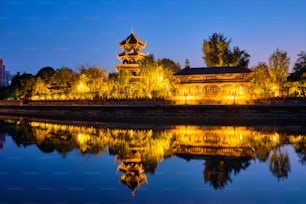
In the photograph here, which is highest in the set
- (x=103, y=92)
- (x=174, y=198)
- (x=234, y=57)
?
(x=234, y=57)

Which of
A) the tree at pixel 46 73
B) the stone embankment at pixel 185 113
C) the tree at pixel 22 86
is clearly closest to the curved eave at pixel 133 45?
the stone embankment at pixel 185 113

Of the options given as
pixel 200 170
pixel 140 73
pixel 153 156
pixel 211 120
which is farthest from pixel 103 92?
pixel 200 170

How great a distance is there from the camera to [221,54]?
66812 mm

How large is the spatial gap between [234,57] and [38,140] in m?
48.5

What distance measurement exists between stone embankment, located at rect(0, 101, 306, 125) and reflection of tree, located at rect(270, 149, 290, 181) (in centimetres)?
1610

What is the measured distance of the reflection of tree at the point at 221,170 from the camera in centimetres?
1334

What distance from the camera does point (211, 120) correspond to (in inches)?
1503

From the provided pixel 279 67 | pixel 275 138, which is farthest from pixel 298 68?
pixel 275 138

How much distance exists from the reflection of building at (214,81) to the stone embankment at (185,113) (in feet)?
25.5

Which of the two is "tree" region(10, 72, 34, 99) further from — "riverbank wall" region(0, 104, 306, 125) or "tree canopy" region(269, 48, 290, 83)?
"tree canopy" region(269, 48, 290, 83)

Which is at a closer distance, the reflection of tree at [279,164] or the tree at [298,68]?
the reflection of tree at [279,164]

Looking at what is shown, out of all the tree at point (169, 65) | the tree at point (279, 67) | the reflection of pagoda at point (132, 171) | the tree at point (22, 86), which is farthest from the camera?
the tree at point (169, 65)

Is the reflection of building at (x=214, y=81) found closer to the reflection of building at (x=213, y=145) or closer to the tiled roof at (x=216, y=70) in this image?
the tiled roof at (x=216, y=70)

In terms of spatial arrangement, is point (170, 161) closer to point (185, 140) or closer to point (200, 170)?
point (200, 170)
